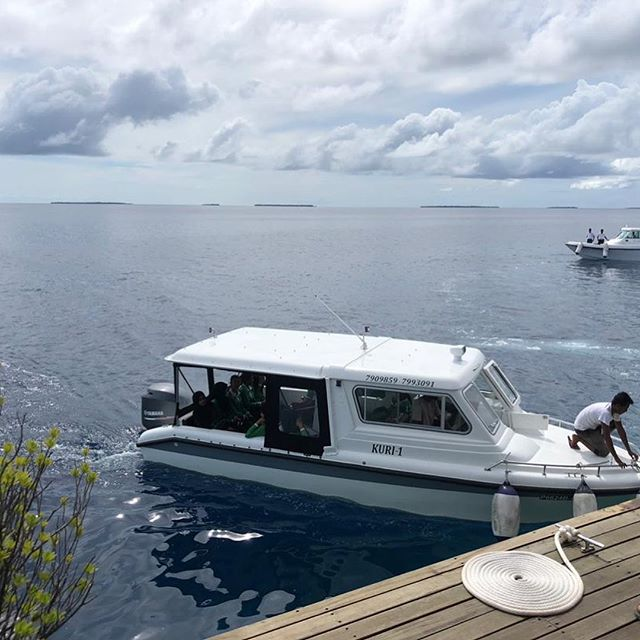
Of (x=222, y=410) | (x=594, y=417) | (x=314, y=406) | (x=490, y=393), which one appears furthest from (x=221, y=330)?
(x=594, y=417)

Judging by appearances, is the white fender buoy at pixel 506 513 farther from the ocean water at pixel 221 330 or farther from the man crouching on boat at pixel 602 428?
the man crouching on boat at pixel 602 428

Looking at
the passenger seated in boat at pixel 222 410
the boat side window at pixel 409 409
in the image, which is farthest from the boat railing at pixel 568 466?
the passenger seated in boat at pixel 222 410

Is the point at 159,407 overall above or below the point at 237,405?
below

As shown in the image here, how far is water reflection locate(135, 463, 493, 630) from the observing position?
1127cm

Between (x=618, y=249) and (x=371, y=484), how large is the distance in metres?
59.8

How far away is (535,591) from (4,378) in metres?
21.8

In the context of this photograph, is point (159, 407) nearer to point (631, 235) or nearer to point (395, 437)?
point (395, 437)

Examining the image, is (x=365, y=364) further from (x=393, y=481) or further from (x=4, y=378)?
(x=4, y=378)

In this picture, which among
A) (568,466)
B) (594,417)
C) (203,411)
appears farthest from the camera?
(203,411)

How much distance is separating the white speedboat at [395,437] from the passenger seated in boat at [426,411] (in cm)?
2

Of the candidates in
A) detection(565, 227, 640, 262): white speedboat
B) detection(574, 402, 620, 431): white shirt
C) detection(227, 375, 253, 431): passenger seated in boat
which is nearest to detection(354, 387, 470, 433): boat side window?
detection(574, 402, 620, 431): white shirt

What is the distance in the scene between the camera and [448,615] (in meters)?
6.59

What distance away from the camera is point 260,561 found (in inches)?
480

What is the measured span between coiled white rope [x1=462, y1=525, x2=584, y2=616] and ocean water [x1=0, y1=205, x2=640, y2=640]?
4.55 metres
